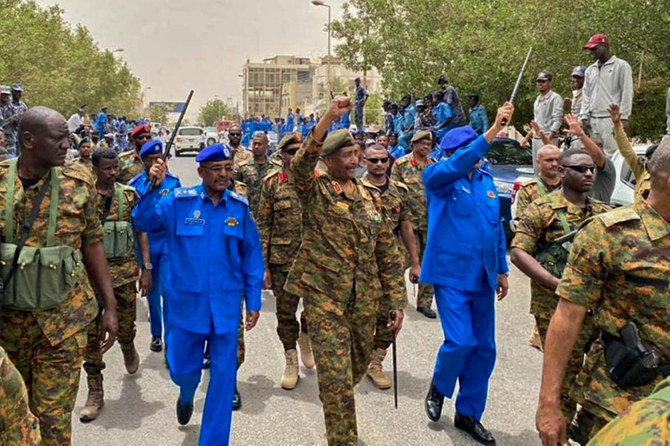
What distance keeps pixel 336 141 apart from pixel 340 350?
1.21 meters

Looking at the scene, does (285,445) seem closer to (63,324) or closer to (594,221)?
(63,324)

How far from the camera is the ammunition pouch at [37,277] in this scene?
286cm

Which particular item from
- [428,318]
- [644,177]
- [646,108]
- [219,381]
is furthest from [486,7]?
[219,381]

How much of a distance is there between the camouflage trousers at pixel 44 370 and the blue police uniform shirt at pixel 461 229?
2.33m

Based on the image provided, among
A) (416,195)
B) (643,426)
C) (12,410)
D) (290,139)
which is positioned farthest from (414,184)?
(643,426)

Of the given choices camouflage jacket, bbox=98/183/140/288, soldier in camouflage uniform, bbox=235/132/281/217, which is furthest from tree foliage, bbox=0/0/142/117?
camouflage jacket, bbox=98/183/140/288

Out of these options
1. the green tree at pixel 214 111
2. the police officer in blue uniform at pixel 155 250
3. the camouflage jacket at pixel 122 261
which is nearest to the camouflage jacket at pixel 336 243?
the camouflage jacket at pixel 122 261

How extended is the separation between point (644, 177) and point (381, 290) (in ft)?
5.72

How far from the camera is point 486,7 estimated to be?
17875 millimetres

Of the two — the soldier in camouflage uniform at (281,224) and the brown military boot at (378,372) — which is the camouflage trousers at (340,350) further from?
the soldier in camouflage uniform at (281,224)

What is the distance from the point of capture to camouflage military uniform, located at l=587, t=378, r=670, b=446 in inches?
46.7

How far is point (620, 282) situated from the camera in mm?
2379

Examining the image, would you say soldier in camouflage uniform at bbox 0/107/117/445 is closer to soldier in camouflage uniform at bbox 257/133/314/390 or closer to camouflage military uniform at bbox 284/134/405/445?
camouflage military uniform at bbox 284/134/405/445

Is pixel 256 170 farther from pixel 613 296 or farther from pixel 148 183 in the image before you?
pixel 613 296
